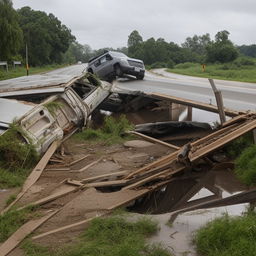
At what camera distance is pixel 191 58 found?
284 feet

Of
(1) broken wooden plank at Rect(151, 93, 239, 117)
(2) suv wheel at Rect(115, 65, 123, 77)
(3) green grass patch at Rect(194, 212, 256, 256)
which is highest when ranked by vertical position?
(2) suv wheel at Rect(115, 65, 123, 77)

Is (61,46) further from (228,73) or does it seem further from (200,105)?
(200,105)

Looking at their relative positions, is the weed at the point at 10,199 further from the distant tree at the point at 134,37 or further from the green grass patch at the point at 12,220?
the distant tree at the point at 134,37

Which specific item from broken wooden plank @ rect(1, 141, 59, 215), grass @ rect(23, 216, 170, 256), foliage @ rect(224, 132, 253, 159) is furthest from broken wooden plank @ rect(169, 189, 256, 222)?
foliage @ rect(224, 132, 253, 159)

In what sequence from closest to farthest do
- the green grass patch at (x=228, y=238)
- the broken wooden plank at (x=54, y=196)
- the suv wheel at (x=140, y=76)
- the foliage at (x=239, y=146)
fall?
the green grass patch at (x=228, y=238)
the broken wooden plank at (x=54, y=196)
the foliage at (x=239, y=146)
the suv wheel at (x=140, y=76)

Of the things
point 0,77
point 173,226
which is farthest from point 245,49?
point 173,226

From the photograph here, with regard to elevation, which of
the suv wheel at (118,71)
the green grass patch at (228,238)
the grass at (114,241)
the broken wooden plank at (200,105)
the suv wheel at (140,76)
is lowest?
the grass at (114,241)

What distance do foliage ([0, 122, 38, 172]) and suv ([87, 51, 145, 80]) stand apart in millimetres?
14505

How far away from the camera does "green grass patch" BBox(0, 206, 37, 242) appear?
191 inches

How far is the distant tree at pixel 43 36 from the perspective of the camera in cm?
6738

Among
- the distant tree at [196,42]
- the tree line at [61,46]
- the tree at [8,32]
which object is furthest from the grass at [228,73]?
the distant tree at [196,42]

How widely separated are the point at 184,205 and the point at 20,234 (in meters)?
2.58

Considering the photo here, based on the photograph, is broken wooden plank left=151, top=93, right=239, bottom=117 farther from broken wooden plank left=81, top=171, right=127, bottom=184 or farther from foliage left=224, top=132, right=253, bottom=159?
broken wooden plank left=81, top=171, right=127, bottom=184

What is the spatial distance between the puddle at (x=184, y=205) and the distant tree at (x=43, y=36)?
58.3m
